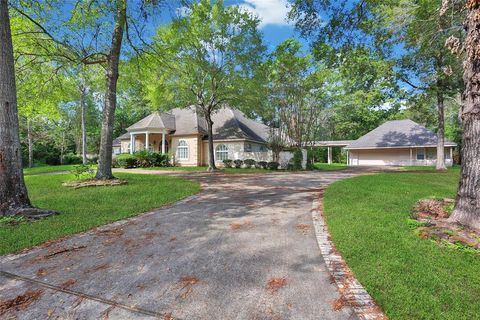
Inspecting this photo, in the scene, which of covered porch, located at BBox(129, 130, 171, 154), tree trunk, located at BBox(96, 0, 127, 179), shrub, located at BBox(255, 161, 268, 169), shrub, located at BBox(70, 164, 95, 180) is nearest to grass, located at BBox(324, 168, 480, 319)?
tree trunk, located at BBox(96, 0, 127, 179)

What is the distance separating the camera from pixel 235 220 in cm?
544

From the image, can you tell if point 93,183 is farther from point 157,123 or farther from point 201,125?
point 201,125

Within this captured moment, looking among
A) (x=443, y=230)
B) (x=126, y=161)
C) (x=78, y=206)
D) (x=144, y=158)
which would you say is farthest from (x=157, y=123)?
(x=443, y=230)

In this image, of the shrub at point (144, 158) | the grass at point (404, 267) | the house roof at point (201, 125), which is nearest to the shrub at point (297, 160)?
the house roof at point (201, 125)

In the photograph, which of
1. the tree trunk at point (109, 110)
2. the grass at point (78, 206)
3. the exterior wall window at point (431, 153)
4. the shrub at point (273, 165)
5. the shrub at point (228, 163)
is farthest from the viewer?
the exterior wall window at point (431, 153)

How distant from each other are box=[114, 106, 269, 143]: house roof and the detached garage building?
12.5 m

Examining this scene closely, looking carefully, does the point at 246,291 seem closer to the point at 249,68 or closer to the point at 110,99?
the point at 110,99

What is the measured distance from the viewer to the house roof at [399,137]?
2647 centimetres

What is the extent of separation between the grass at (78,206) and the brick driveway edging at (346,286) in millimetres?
4403

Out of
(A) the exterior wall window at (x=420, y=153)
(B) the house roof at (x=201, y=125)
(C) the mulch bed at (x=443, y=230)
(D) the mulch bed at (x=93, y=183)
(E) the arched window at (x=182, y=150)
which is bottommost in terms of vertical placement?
(C) the mulch bed at (x=443, y=230)

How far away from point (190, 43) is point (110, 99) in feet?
24.6

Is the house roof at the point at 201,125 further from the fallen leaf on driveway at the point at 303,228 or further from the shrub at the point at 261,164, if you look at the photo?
the fallen leaf on driveway at the point at 303,228

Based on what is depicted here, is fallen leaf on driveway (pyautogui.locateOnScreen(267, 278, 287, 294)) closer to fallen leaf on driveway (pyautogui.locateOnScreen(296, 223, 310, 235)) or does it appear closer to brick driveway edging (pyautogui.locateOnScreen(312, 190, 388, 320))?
brick driveway edging (pyautogui.locateOnScreen(312, 190, 388, 320))

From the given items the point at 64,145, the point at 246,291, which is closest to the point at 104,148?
the point at 246,291
